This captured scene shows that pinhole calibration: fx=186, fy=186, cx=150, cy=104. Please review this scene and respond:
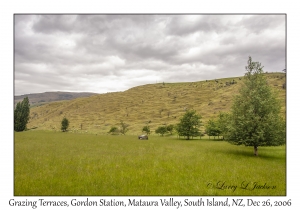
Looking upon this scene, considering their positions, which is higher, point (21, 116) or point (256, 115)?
point (256, 115)

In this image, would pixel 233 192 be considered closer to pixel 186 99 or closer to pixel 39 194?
pixel 39 194

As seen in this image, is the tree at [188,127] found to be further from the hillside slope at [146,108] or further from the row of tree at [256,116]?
the hillside slope at [146,108]

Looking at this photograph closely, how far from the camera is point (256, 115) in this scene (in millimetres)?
21734

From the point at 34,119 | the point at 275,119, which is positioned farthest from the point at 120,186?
the point at 34,119

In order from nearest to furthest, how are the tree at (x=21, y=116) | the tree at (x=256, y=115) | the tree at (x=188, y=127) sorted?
the tree at (x=256, y=115)
the tree at (x=188, y=127)
the tree at (x=21, y=116)

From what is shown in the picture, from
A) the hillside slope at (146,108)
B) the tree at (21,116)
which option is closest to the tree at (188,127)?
the tree at (21,116)

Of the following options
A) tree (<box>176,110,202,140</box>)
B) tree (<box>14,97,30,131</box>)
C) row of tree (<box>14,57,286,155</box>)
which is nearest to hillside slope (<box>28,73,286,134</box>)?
tree (<box>14,97,30,131</box>)

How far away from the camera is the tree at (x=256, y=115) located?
68.1ft

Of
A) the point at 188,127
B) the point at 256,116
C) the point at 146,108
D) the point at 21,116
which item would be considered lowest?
the point at 188,127

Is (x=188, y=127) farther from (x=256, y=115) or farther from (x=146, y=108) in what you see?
(x=146, y=108)

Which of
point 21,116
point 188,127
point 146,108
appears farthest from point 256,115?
point 146,108

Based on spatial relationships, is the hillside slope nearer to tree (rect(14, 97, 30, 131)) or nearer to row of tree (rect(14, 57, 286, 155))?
tree (rect(14, 97, 30, 131))

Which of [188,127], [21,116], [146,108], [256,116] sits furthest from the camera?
[146,108]

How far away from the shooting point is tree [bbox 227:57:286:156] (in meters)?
20.8
